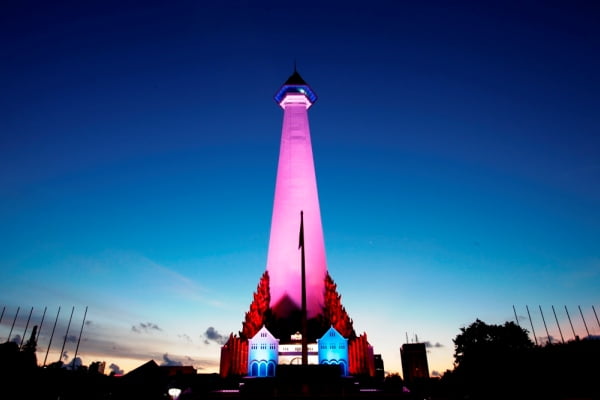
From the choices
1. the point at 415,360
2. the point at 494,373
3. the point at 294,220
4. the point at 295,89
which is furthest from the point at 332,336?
the point at 415,360

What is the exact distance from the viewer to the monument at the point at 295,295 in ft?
105

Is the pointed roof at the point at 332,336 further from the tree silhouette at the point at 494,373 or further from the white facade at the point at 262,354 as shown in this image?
the tree silhouette at the point at 494,373

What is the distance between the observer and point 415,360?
83.1 m

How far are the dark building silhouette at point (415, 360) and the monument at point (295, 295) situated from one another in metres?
52.1

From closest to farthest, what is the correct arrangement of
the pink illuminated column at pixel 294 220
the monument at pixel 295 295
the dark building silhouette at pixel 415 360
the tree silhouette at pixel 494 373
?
the tree silhouette at pixel 494 373, the monument at pixel 295 295, the pink illuminated column at pixel 294 220, the dark building silhouette at pixel 415 360

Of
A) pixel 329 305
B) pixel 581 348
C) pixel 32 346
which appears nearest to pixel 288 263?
pixel 329 305

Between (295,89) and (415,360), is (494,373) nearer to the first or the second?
(295,89)

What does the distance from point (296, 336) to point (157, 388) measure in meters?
15.1

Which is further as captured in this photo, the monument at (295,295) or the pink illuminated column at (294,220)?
the pink illuminated column at (294,220)

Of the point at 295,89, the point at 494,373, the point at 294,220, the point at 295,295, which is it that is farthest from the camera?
the point at 295,89

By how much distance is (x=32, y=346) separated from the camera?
42.3 metres

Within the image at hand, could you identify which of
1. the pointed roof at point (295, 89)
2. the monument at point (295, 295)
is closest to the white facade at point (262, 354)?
the monument at point (295, 295)

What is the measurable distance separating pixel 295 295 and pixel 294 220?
7699 millimetres

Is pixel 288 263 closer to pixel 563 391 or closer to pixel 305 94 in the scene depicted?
pixel 305 94
